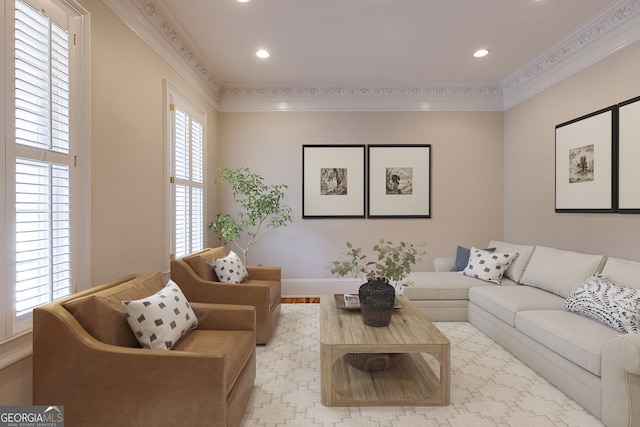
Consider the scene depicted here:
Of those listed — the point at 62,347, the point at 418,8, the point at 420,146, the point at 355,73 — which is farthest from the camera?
the point at 420,146

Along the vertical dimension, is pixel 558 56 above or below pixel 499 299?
above

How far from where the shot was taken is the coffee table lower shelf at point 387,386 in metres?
2.12

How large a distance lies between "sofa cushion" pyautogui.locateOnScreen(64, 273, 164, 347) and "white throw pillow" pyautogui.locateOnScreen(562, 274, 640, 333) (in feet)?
10.4

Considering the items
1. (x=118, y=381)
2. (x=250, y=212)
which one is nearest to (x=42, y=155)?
(x=118, y=381)

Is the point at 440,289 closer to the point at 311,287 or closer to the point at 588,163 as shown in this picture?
the point at 311,287

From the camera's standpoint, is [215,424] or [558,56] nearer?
[215,424]

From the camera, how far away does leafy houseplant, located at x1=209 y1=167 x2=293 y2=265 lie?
4.31 metres

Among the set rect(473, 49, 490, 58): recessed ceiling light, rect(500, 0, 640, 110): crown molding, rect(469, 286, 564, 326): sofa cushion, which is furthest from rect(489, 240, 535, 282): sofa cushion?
rect(473, 49, 490, 58): recessed ceiling light

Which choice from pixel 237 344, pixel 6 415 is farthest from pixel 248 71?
pixel 6 415

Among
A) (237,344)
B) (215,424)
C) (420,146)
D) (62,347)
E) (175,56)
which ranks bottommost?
(215,424)

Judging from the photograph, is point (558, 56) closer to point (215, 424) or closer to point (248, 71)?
point (248, 71)

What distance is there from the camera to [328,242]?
485 centimetres

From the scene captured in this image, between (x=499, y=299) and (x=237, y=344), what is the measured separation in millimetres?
2501

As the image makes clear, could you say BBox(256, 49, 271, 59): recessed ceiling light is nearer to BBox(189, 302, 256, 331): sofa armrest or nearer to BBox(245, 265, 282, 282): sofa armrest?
BBox(245, 265, 282, 282): sofa armrest
